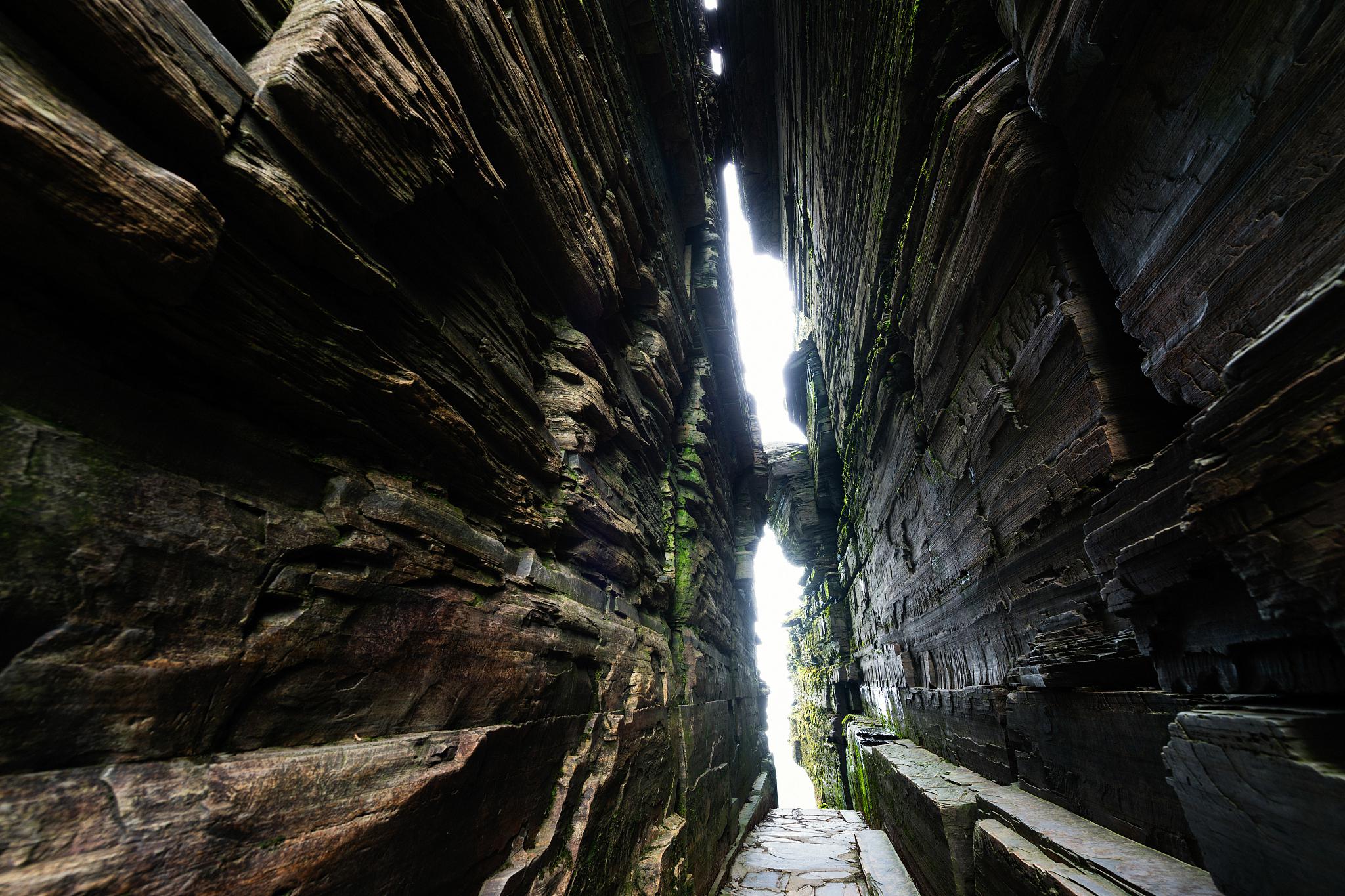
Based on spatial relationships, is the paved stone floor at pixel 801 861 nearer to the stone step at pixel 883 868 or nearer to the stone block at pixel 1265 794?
the stone step at pixel 883 868

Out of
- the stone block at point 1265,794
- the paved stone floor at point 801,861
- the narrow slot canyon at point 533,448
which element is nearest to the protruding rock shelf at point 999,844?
the narrow slot canyon at point 533,448

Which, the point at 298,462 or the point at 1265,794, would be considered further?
the point at 298,462

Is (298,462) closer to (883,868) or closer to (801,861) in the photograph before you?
(883,868)

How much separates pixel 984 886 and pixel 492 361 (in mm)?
3757

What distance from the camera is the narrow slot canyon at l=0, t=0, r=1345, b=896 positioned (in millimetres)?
1102

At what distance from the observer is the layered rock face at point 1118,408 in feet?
4.12

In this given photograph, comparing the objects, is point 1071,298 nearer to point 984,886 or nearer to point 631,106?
point 984,886

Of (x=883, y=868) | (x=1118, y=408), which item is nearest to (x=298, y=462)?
(x=1118, y=408)

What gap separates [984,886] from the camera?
104 inches

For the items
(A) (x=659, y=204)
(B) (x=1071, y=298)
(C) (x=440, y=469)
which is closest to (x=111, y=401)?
(C) (x=440, y=469)

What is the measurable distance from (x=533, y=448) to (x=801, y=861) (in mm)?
6491

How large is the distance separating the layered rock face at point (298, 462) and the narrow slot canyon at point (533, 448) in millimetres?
11

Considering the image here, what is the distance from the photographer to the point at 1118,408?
225cm

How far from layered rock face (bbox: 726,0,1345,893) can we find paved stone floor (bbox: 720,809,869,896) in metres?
1.11
